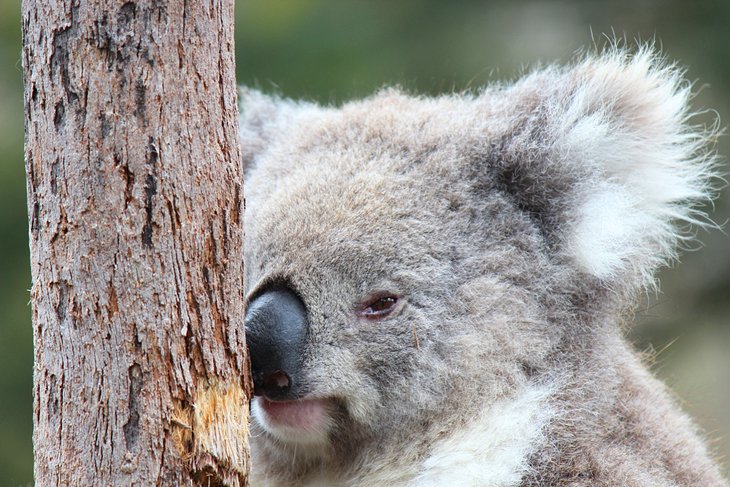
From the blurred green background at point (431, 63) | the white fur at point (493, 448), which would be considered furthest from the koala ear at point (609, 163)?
the blurred green background at point (431, 63)

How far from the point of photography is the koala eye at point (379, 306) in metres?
2.62

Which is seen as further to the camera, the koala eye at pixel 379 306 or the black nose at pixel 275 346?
the koala eye at pixel 379 306

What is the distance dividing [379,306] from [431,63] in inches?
164

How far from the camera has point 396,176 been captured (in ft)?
9.57

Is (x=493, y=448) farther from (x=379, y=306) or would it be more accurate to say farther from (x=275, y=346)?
(x=275, y=346)

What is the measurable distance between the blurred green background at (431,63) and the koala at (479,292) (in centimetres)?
282

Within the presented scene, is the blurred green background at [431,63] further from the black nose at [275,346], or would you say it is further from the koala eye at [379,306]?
the black nose at [275,346]

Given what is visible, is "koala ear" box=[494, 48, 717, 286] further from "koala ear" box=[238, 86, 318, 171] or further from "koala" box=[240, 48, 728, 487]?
"koala ear" box=[238, 86, 318, 171]

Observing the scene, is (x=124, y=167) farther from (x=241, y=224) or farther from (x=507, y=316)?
(x=507, y=316)

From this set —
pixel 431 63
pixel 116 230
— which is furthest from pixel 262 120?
pixel 431 63

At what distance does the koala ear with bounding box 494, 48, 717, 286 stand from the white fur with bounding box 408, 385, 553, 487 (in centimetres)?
51

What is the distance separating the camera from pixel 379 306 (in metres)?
2.65

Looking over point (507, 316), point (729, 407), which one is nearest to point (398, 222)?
point (507, 316)

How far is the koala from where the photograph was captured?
260cm
